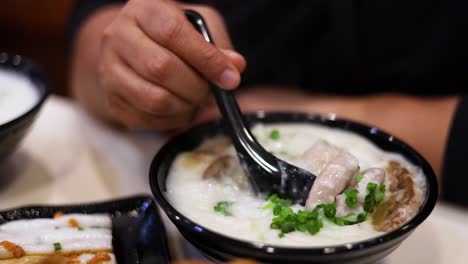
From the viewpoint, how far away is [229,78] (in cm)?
117

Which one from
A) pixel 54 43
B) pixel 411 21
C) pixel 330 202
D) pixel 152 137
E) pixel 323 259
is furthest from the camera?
pixel 54 43

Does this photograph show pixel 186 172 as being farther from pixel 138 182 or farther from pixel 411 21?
pixel 411 21

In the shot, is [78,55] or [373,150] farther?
[78,55]

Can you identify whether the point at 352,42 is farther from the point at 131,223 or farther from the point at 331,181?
the point at 131,223

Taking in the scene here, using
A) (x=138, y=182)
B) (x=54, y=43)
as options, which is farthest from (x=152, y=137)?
(x=54, y=43)

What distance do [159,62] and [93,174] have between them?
468 mm

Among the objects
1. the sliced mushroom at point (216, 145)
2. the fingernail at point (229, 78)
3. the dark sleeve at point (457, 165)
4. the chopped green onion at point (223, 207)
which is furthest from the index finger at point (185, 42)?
the dark sleeve at point (457, 165)

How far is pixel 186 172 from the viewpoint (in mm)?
1167

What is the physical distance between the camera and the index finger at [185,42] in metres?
1.12

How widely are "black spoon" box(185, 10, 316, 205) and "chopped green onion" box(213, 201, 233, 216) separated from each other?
0.30ft

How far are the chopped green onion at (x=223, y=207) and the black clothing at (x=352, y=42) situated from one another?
98cm

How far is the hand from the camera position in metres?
1.13

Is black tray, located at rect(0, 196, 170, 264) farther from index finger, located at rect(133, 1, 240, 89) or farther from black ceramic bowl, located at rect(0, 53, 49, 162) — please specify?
index finger, located at rect(133, 1, 240, 89)

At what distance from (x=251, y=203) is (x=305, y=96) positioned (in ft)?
3.04
